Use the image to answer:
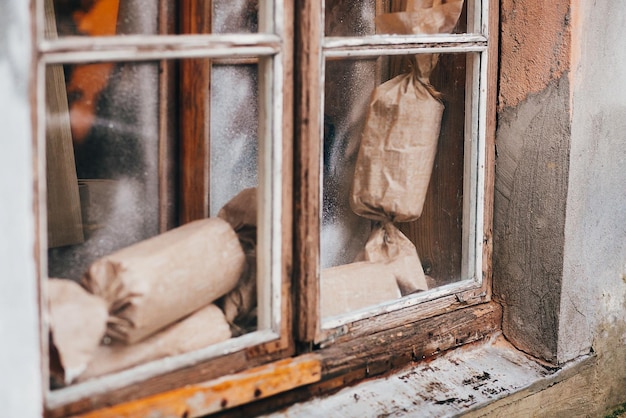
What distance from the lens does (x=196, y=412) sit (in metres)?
1.38

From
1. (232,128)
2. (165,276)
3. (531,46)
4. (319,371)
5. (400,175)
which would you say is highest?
(531,46)

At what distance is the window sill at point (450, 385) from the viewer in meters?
1.62

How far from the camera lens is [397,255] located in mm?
1892

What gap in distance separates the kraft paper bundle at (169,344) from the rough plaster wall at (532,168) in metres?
0.80

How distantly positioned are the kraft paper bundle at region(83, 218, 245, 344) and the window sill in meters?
0.27

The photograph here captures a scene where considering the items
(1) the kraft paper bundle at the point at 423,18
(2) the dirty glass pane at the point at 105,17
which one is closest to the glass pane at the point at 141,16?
(2) the dirty glass pane at the point at 105,17

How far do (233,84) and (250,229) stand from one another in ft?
1.34

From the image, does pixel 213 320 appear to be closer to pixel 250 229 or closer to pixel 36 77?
pixel 250 229

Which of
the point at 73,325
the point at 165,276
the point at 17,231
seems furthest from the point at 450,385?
the point at 17,231

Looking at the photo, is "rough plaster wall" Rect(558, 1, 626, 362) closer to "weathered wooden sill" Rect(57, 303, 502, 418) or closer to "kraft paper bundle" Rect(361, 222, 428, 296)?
"weathered wooden sill" Rect(57, 303, 502, 418)

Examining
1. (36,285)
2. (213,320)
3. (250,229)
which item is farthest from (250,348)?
(36,285)

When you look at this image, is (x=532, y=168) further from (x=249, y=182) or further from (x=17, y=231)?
(x=17, y=231)

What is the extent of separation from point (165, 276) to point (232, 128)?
0.49 metres

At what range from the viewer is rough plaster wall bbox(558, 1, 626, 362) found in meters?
1.86
